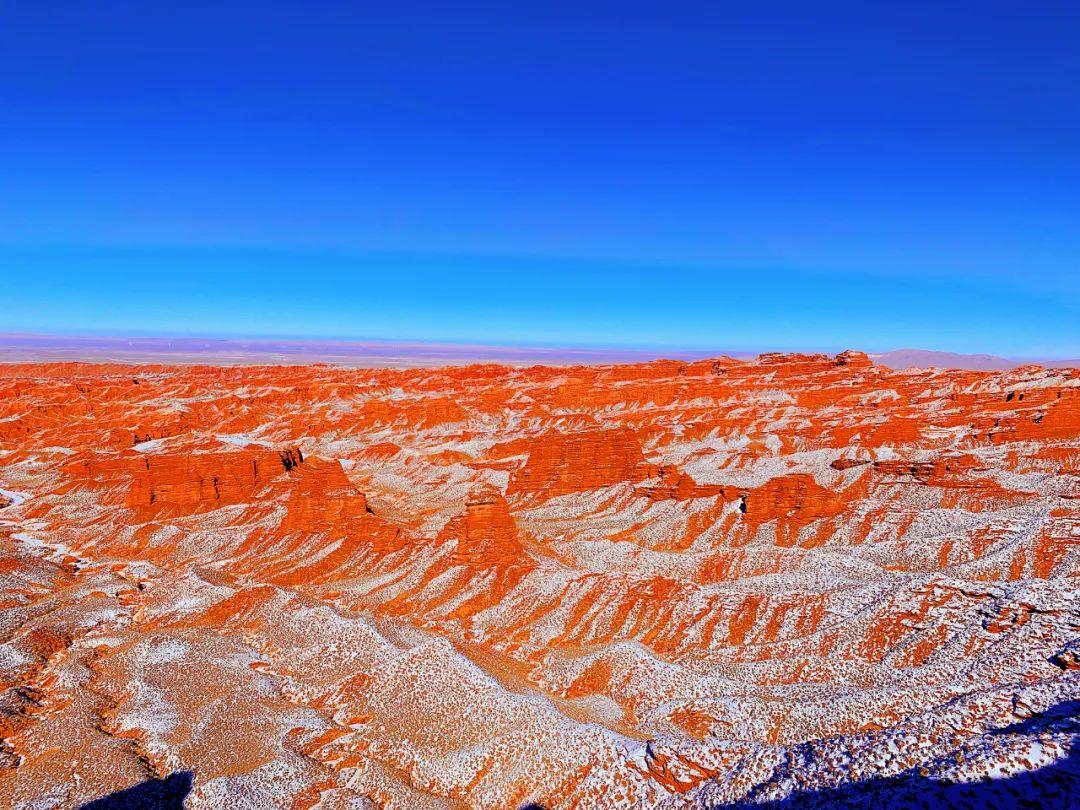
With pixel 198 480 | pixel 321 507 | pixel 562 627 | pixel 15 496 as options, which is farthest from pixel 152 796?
pixel 15 496

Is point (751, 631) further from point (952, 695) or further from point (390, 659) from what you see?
point (390, 659)

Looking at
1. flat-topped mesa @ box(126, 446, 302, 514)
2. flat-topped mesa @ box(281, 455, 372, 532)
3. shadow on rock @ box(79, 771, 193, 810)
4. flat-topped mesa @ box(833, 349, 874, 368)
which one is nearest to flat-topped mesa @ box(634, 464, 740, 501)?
flat-topped mesa @ box(281, 455, 372, 532)

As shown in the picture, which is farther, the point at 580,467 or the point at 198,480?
the point at 580,467

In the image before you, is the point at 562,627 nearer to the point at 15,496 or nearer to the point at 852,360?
the point at 15,496

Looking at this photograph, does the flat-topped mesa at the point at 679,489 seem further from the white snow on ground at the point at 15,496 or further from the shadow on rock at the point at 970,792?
the white snow on ground at the point at 15,496

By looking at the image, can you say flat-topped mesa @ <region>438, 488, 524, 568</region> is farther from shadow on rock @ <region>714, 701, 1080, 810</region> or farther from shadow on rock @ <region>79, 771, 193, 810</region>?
shadow on rock @ <region>714, 701, 1080, 810</region>

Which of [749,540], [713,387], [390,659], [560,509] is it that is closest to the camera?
[390,659]

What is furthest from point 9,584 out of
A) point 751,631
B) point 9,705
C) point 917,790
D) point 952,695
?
point 952,695
